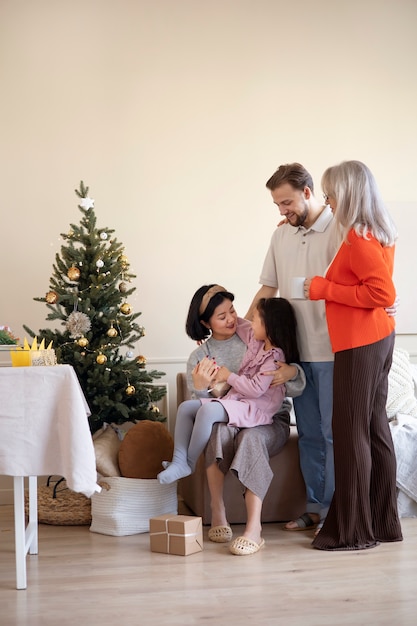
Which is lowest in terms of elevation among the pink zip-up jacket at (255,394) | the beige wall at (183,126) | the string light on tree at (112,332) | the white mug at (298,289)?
the pink zip-up jacket at (255,394)

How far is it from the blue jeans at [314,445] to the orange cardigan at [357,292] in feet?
1.15

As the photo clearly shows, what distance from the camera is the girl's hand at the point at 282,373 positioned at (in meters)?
3.28

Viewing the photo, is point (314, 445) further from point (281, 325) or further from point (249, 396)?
point (281, 325)

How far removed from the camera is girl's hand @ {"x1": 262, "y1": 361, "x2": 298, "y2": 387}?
129 inches

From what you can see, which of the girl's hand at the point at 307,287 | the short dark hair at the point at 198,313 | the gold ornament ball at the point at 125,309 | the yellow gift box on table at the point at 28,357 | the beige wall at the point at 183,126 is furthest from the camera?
the beige wall at the point at 183,126

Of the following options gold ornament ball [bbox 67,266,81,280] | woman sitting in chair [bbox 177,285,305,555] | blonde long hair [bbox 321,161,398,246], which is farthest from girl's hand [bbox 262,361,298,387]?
gold ornament ball [bbox 67,266,81,280]

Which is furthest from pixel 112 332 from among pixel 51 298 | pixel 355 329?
pixel 355 329

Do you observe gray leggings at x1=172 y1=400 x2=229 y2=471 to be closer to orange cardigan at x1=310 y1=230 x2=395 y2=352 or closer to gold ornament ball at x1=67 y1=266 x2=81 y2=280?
orange cardigan at x1=310 y1=230 x2=395 y2=352

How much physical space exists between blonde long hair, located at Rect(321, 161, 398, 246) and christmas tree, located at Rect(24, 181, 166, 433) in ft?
3.95

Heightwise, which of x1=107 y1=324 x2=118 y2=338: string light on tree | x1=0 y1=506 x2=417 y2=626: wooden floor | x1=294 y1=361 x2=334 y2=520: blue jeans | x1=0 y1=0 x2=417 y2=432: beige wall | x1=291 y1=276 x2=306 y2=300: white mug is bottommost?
x1=0 y1=506 x2=417 y2=626: wooden floor

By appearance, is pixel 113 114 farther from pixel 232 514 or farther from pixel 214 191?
pixel 232 514

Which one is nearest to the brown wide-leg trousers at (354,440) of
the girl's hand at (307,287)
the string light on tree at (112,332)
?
the girl's hand at (307,287)

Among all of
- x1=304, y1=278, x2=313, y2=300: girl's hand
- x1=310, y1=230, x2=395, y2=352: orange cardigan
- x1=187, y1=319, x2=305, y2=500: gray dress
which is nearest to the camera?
x1=310, y1=230, x2=395, y2=352: orange cardigan

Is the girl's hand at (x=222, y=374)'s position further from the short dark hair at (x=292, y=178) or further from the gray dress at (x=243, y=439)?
the short dark hair at (x=292, y=178)
